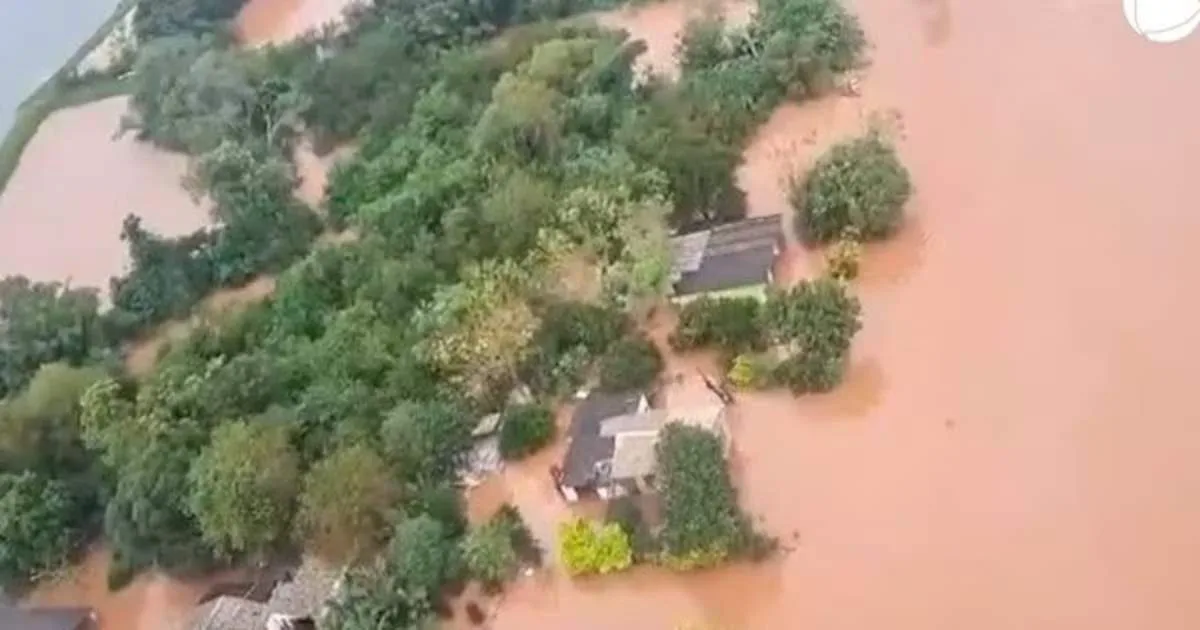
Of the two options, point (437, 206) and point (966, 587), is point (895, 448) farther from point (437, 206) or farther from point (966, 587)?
point (437, 206)

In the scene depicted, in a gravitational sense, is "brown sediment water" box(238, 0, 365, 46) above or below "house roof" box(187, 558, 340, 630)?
above

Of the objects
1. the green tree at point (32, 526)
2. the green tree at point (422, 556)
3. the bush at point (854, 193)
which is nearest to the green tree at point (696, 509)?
the green tree at point (422, 556)

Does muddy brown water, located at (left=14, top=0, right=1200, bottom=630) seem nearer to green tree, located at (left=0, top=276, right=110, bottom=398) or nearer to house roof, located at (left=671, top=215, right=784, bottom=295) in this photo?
house roof, located at (left=671, top=215, right=784, bottom=295)

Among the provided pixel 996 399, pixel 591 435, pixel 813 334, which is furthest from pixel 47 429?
pixel 996 399

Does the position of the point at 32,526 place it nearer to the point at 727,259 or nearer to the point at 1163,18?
the point at 727,259

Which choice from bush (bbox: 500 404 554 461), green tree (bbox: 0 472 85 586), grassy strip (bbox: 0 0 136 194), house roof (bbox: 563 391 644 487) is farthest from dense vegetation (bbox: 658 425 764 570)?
grassy strip (bbox: 0 0 136 194)

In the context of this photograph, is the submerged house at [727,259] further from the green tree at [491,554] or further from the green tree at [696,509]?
the green tree at [491,554]
